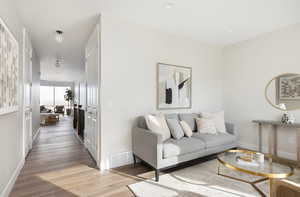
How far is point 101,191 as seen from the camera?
1921 millimetres

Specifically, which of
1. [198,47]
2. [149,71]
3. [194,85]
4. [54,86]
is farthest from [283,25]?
[54,86]

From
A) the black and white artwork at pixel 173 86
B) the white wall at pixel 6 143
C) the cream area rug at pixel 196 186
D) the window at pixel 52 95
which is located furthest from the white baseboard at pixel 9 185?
the window at pixel 52 95

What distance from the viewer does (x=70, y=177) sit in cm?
225

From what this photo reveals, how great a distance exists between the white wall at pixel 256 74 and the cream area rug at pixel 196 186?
1678mm

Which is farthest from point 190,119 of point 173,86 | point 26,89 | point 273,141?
point 26,89

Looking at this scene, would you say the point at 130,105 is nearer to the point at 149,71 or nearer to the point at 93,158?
the point at 149,71

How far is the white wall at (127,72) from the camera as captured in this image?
8.48 feet

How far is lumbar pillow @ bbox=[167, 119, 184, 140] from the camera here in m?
2.64

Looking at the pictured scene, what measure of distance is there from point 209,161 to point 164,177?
1076 mm

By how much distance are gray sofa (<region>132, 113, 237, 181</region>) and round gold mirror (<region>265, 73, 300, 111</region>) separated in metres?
1.18

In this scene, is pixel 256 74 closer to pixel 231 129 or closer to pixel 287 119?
pixel 287 119

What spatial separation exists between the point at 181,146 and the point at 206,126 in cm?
101

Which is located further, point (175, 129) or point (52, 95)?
point (52, 95)

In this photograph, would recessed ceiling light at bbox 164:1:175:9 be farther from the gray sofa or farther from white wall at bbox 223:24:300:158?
white wall at bbox 223:24:300:158
